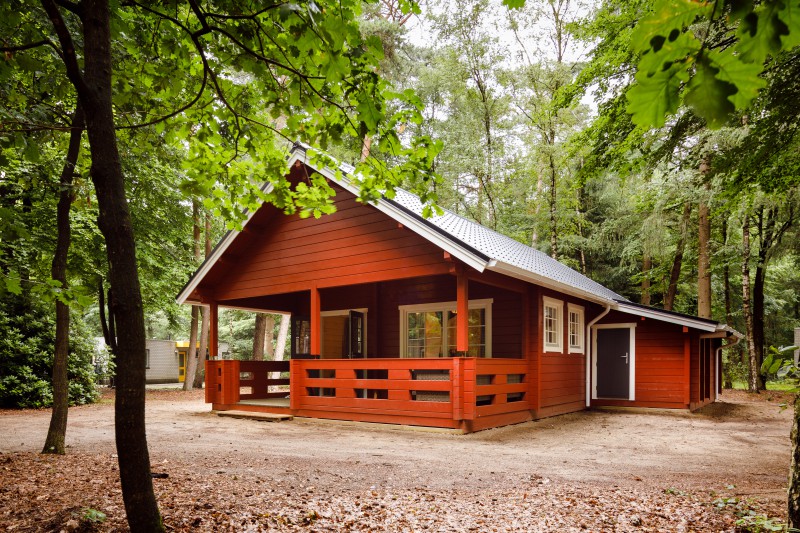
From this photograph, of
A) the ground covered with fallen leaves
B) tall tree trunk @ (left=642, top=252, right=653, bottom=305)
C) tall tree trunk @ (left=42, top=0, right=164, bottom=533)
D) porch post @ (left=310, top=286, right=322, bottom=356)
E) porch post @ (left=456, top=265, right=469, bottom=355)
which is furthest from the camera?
tall tree trunk @ (left=642, top=252, right=653, bottom=305)

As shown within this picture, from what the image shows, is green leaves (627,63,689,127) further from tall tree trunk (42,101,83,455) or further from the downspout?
the downspout

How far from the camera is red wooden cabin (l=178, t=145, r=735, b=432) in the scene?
30.1ft

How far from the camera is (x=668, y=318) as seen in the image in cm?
1242

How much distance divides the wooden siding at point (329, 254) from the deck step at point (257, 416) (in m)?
2.57

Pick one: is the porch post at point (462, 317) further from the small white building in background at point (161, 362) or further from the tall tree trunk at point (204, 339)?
the small white building in background at point (161, 362)

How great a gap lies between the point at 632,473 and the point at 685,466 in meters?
1.01

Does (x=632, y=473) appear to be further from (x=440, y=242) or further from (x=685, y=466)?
(x=440, y=242)

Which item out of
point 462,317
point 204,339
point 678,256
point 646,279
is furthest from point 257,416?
point 646,279

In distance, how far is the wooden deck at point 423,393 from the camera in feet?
28.6

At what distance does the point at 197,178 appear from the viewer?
179 inches

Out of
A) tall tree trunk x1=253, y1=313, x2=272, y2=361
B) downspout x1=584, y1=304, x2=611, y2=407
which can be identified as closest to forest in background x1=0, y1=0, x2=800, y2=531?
tall tree trunk x1=253, y1=313, x2=272, y2=361

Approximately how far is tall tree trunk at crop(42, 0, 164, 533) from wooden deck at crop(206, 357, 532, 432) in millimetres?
6247

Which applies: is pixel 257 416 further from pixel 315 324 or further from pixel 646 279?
pixel 646 279

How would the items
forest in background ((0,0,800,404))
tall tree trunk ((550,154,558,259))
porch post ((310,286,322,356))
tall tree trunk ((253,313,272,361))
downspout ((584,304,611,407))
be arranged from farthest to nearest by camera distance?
tall tree trunk ((253,313,272,361)) < tall tree trunk ((550,154,558,259)) < forest in background ((0,0,800,404)) < downspout ((584,304,611,407)) < porch post ((310,286,322,356))
